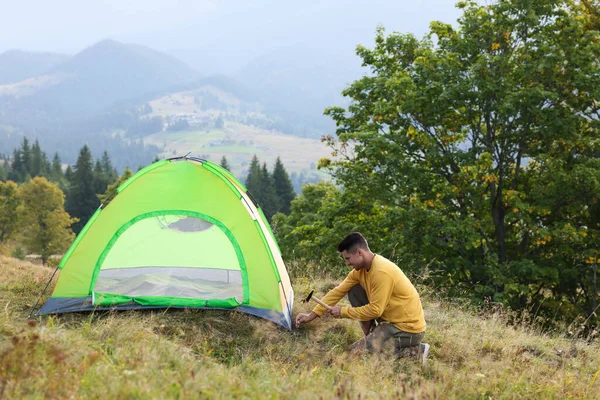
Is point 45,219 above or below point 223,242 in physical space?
below

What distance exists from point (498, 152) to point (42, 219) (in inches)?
1917

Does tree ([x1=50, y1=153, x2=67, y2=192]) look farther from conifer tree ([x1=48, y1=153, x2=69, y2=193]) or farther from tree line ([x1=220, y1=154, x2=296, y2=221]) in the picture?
tree line ([x1=220, y1=154, x2=296, y2=221])

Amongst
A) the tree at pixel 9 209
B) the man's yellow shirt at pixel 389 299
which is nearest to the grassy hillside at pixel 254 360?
the man's yellow shirt at pixel 389 299

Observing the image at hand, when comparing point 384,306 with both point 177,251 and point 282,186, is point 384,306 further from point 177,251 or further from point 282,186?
point 282,186

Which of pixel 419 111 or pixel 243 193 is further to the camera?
pixel 419 111

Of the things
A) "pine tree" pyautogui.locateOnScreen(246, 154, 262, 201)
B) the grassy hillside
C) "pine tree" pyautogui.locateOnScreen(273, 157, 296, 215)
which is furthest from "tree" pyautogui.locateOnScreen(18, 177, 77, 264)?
the grassy hillside

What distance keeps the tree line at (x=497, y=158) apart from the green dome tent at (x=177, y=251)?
306 inches

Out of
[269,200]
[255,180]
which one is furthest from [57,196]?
[255,180]

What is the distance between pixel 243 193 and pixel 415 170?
28.0ft

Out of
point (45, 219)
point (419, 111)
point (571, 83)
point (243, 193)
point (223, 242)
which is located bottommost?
point (45, 219)

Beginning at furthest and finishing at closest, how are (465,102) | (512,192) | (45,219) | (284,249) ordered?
(45,219) → (284,249) → (465,102) → (512,192)

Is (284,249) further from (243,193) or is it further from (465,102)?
(243,193)

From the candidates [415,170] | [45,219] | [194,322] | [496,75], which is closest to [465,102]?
[496,75]

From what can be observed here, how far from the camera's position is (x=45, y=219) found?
51781 mm
